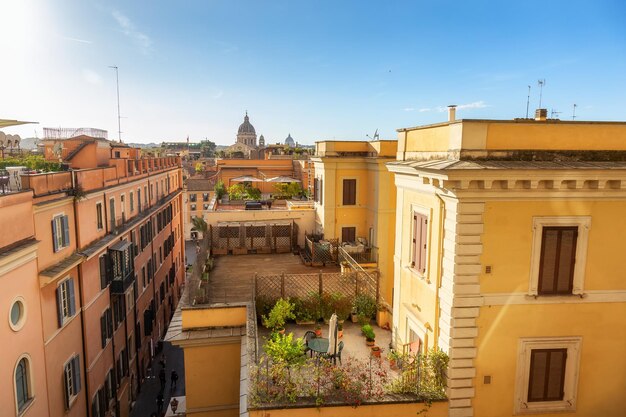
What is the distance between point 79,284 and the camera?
17812 mm

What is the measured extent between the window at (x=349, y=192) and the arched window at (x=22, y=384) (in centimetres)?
1662

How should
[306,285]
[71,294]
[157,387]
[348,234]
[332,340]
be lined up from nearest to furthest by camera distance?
1. [332,340]
2. [306,285]
3. [71,294]
4. [348,234]
5. [157,387]

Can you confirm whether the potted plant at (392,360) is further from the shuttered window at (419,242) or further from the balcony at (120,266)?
the balcony at (120,266)

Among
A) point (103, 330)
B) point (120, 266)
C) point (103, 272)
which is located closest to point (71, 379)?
point (103, 330)

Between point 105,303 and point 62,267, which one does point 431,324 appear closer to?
point 62,267

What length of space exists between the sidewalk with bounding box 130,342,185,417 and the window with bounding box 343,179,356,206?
17.2 m

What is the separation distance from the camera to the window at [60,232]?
15.6 m

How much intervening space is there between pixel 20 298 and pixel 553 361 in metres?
15.2

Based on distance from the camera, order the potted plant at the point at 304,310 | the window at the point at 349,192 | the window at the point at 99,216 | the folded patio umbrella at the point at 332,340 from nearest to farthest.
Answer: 1. the folded patio umbrella at the point at 332,340
2. the potted plant at the point at 304,310
3. the window at the point at 99,216
4. the window at the point at 349,192

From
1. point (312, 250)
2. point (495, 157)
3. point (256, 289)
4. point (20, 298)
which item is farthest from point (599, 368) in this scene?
point (20, 298)

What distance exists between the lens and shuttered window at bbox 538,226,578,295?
30.4 feet

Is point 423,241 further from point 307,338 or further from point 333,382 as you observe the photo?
point 307,338

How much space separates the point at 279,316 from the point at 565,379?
7.96 metres

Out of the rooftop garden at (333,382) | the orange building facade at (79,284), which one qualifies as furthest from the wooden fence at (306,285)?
the orange building facade at (79,284)
